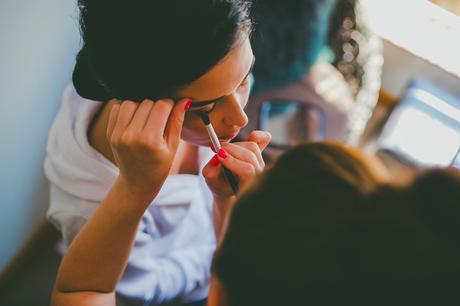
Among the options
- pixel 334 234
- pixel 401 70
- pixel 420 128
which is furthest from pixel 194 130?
pixel 401 70

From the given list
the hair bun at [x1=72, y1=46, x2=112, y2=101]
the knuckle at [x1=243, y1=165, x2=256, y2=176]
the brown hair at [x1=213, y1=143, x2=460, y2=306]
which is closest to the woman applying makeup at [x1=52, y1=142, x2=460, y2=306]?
the brown hair at [x1=213, y1=143, x2=460, y2=306]

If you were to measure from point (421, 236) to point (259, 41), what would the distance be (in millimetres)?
876

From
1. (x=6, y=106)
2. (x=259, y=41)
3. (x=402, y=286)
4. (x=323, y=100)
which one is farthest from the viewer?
(x=323, y=100)

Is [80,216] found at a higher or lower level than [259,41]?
lower

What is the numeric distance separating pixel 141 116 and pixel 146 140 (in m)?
0.04

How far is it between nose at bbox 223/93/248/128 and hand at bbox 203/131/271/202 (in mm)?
39

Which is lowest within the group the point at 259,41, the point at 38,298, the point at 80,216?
the point at 38,298

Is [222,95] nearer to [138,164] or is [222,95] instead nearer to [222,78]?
[222,78]

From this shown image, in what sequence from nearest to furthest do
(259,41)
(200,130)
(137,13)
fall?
1. (137,13)
2. (200,130)
3. (259,41)

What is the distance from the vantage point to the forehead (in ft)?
1.80

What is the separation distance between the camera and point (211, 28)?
20.0 inches

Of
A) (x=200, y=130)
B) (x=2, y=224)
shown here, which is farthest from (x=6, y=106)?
(x=200, y=130)

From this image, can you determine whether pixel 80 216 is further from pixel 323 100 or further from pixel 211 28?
Answer: pixel 323 100

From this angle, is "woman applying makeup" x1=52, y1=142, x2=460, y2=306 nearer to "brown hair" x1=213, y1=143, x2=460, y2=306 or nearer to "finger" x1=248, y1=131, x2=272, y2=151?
"brown hair" x1=213, y1=143, x2=460, y2=306
